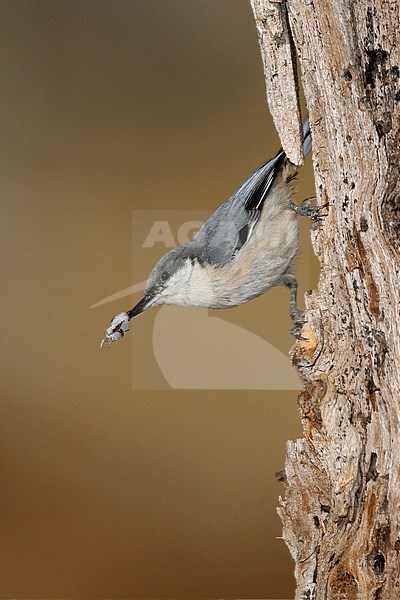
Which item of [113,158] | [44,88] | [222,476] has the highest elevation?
[44,88]

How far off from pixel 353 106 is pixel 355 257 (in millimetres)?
218

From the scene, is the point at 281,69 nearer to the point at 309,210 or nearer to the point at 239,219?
the point at 309,210

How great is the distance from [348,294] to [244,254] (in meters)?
0.38

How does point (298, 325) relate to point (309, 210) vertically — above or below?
below

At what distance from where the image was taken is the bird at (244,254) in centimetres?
137

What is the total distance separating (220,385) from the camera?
2.24 m

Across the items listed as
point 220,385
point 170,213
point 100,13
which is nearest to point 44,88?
point 100,13

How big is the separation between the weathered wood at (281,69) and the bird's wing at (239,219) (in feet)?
0.82

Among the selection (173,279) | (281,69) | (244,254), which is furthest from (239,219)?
(281,69)

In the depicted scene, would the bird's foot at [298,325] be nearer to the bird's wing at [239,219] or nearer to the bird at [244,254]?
the bird at [244,254]

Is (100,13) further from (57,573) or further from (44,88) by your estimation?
(57,573)

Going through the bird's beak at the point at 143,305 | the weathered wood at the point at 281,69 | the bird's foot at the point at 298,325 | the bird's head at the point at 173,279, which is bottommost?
the bird's foot at the point at 298,325

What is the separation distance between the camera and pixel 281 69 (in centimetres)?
107

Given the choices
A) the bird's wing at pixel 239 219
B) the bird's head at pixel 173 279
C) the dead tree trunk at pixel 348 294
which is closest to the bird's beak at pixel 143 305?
the bird's head at pixel 173 279
